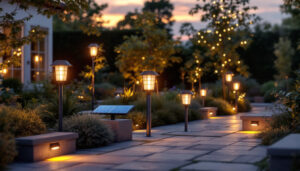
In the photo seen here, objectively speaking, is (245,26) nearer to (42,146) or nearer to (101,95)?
(101,95)

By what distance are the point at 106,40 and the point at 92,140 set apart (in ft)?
59.8

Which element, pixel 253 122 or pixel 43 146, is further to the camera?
pixel 253 122

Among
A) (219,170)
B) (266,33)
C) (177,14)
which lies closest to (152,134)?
(219,170)

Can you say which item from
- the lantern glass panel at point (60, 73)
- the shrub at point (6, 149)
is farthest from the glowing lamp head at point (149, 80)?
the shrub at point (6, 149)

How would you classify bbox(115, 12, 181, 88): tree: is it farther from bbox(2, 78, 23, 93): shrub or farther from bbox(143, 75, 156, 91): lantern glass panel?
bbox(143, 75, 156, 91): lantern glass panel

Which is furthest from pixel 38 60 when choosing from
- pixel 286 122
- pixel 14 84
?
pixel 286 122

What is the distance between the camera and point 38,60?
1706 centimetres

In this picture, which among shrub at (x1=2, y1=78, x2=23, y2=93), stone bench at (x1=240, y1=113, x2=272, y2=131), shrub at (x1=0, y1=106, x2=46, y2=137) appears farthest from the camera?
shrub at (x1=2, y1=78, x2=23, y2=93)

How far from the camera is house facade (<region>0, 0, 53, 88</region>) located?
1608cm

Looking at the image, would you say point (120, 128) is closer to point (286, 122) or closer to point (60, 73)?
point (60, 73)

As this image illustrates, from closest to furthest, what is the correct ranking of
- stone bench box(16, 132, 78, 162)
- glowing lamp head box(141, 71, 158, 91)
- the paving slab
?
the paving slab
stone bench box(16, 132, 78, 162)
glowing lamp head box(141, 71, 158, 91)

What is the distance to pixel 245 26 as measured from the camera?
18.9m

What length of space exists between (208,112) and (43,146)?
9.05 metres

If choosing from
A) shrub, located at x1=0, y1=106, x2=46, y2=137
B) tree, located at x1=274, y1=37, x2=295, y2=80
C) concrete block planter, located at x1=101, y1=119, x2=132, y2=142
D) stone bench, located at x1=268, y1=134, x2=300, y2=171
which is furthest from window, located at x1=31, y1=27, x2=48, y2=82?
tree, located at x1=274, y1=37, x2=295, y2=80
